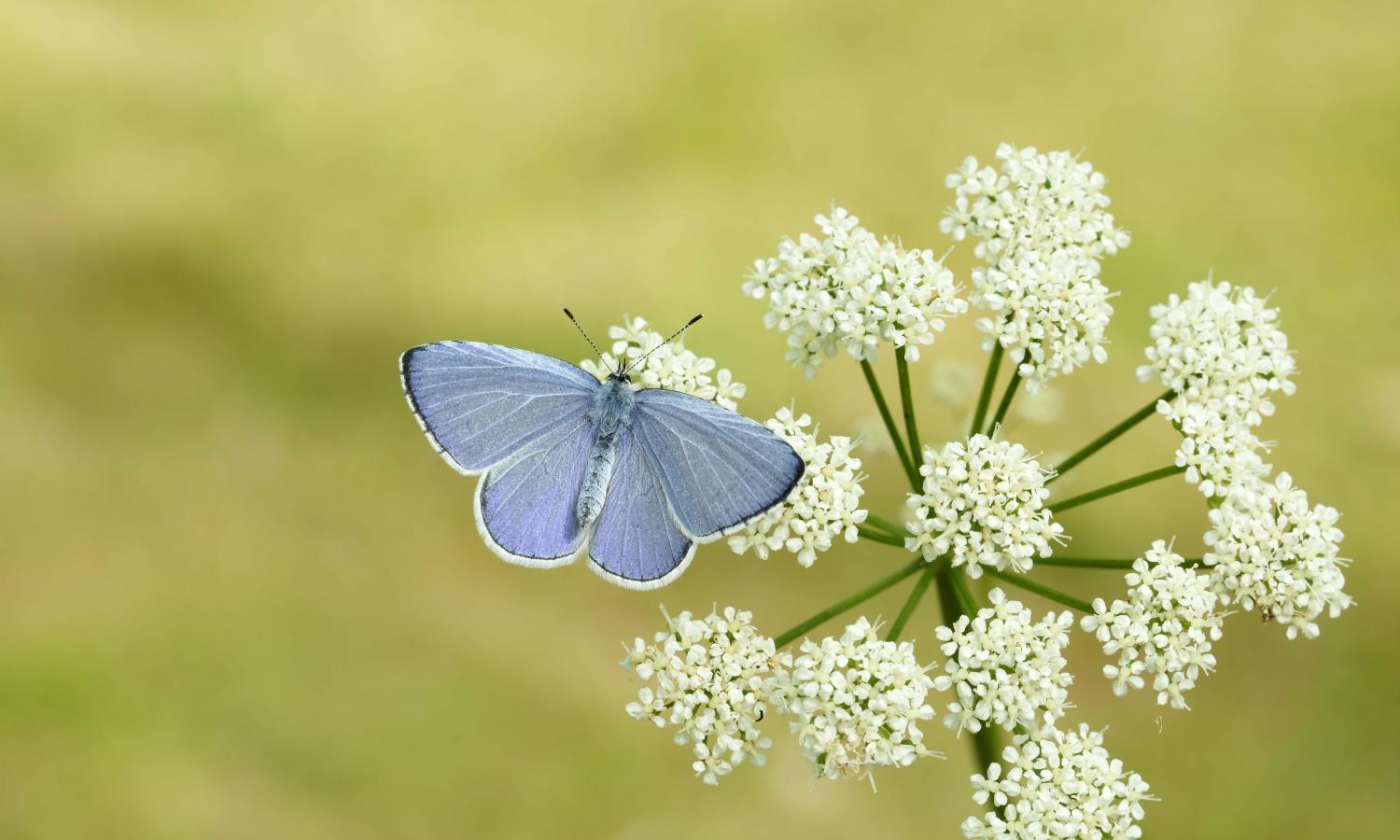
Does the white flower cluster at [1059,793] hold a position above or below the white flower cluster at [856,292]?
below

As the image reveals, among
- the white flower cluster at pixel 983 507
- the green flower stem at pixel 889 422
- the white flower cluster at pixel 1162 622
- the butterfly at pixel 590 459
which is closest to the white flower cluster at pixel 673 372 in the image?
the butterfly at pixel 590 459

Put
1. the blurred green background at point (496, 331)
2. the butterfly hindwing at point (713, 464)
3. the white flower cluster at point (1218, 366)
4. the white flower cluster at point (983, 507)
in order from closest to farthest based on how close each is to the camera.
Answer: the butterfly hindwing at point (713, 464) → the white flower cluster at point (983, 507) → the white flower cluster at point (1218, 366) → the blurred green background at point (496, 331)

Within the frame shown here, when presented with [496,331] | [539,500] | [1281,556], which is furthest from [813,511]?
[496,331]

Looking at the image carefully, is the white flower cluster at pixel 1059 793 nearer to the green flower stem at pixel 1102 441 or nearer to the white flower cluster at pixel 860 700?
the white flower cluster at pixel 860 700

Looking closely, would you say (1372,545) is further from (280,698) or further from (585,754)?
(280,698)

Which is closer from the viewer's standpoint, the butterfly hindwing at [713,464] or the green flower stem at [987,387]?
the butterfly hindwing at [713,464]

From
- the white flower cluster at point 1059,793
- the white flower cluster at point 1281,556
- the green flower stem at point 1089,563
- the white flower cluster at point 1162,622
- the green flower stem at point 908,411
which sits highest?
the green flower stem at point 908,411

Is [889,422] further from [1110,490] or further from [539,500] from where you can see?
[539,500]

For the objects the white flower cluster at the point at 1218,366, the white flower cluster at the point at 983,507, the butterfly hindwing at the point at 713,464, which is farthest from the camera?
→ the white flower cluster at the point at 1218,366
